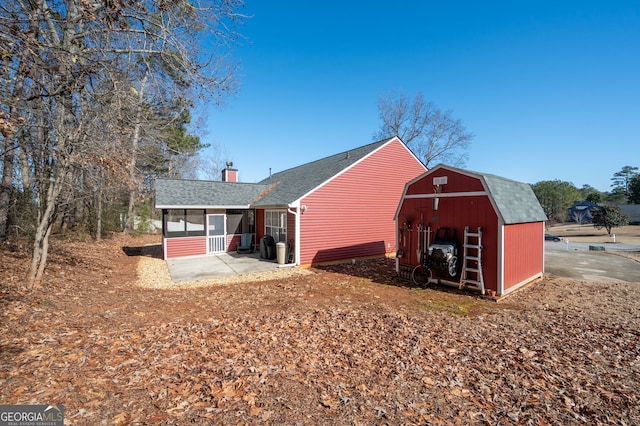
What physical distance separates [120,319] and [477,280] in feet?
29.5

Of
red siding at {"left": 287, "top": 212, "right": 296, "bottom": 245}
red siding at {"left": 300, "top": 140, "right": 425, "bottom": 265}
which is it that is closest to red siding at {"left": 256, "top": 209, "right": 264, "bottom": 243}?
red siding at {"left": 287, "top": 212, "right": 296, "bottom": 245}

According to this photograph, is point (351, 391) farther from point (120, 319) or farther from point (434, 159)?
point (434, 159)

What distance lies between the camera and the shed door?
1440cm

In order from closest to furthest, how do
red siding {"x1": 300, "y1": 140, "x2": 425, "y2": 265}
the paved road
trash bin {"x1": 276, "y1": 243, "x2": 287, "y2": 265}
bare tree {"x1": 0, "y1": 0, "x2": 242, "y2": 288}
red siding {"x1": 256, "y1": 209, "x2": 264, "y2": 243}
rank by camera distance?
bare tree {"x1": 0, "y1": 0, "x2": 242, "y2": 288} < the paved road < trash bin {"x1": 276, "y1": 243, "x2": 287, "y2": 265} < red siding {"x1": 300, "y1": 140, "x2": 425, "y2": 265} < red siding {"x1": 256, "y1": 209, "x2": 264, "y2": 243}

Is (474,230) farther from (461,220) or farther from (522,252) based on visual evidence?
(522,252)

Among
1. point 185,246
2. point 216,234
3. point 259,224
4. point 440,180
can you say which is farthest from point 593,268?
point 185,246

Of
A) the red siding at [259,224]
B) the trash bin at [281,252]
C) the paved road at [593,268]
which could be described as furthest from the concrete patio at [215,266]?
the paved road at [593,268]

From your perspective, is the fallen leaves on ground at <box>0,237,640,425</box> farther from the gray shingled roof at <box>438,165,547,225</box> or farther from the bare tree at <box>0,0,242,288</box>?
the bare tree at <box>0,0,242,288</box>

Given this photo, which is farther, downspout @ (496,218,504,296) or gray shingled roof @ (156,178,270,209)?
gray shingled roof @ (156,178,270,209)

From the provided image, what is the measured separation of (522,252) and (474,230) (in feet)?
6.53

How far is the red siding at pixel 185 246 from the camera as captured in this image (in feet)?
43.6

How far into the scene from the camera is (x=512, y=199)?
853 centimetres

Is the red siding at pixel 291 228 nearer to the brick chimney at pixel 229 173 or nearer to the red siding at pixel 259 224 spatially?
the red siding at pixel 259 224

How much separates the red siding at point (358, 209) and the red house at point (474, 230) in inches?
145
